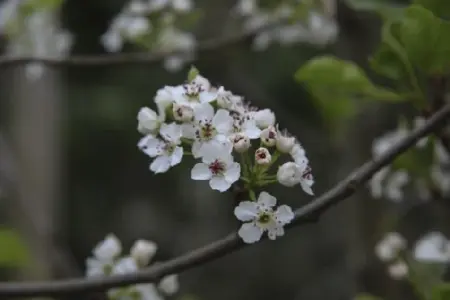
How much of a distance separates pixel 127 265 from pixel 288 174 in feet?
0.59

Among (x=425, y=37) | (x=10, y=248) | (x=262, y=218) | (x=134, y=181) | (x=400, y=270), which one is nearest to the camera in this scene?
(x=262, y=218)

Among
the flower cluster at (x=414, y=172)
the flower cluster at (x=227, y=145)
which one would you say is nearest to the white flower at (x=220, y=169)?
the flower cluster at (x=227, y=145)

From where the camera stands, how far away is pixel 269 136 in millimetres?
412

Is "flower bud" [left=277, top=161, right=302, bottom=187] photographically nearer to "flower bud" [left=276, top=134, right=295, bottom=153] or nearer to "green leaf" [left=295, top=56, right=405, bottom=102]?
"flower bud" [left=276, top=134, right=295, bottom=153]

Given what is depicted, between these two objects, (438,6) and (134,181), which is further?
(134,181)

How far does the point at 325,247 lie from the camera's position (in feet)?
6.50

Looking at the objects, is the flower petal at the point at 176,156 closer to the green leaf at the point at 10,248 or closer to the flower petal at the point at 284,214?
the flower petal at the point at 284,214

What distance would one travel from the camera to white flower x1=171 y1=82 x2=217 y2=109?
16.7 inches

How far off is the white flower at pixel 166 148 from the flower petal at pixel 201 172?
0.04 ft

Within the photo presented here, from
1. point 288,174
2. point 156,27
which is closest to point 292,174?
point 288,174

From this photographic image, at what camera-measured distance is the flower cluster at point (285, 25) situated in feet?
2.58

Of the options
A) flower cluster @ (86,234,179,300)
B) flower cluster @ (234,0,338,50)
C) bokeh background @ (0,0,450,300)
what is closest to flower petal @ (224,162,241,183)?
flower cluster @ (86,234,179,300)

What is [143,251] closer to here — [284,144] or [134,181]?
[284,144]

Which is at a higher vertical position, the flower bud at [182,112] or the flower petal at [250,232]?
the flower bud at [182,112]
